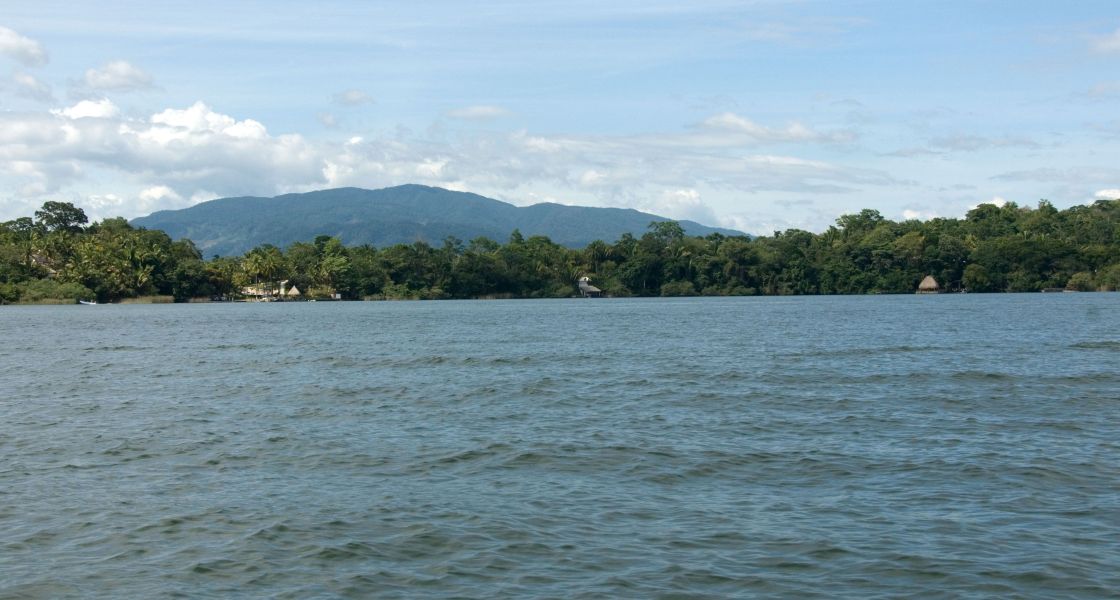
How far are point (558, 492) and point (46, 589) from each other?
24.3 feet

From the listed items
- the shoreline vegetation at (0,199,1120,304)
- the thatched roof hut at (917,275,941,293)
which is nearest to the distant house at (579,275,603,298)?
the shoreline vegetation at (0,199,1120,304)

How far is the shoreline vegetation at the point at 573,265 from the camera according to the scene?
5605 inches

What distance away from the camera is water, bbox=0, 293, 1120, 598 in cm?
1148

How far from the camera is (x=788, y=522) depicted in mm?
13531

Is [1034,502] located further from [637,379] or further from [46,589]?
[637,379]

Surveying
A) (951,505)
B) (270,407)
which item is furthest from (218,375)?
(951,505)

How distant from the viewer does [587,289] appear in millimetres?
186250

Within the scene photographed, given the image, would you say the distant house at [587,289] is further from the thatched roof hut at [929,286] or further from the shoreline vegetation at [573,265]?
the thatched roof hut at [929,286]

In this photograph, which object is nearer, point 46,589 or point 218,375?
point 46,589

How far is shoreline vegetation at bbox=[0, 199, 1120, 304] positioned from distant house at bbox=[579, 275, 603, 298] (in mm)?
1575

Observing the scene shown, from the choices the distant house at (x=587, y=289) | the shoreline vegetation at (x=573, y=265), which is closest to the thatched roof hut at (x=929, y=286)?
the shoreline vegetation at (x=573, y=265)

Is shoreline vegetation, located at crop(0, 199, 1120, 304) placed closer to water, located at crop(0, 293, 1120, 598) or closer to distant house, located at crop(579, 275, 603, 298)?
distant house, located at crop(579, 275, 603, 298)

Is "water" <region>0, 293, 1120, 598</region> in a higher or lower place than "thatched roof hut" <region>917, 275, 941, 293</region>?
lower

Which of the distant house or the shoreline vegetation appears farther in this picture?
the distant house
